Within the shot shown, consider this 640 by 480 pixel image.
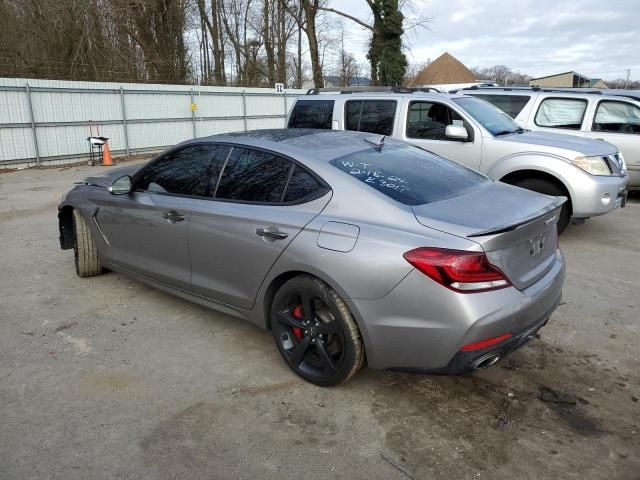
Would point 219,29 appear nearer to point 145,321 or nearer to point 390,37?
point 390,37

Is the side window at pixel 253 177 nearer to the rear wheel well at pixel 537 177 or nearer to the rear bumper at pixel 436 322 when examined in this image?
the rear bumper at pixel 436 322

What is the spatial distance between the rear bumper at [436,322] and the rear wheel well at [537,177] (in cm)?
378

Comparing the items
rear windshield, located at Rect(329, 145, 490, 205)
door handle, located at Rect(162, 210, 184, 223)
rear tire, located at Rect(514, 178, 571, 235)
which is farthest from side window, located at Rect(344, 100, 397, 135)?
door handle, located at Rect(162, 210, 184, 223)

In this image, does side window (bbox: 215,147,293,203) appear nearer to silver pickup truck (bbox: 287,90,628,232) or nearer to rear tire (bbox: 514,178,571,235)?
silver pickup truck (bbox: 287,90,628,232)

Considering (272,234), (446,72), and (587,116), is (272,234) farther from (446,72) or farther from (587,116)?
(446,72)

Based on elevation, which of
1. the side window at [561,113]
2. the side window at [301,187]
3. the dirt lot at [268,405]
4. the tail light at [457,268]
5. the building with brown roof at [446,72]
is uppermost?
the building with brown roof at [446,72]

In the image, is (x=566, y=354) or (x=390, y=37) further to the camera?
(x=390, y=37)

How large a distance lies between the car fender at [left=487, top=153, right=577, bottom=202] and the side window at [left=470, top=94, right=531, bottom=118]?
2.53 metres

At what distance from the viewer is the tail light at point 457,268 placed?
255 centimetres

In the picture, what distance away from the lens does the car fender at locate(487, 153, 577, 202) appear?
6059 millimetres

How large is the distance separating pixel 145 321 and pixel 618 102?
8.01 metres

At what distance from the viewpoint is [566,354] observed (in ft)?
11.7

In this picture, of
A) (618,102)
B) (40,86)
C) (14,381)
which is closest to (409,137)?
(618,102)

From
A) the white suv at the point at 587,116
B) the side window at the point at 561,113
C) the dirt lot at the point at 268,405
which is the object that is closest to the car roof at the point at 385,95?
the white suv at the point at 587,116
